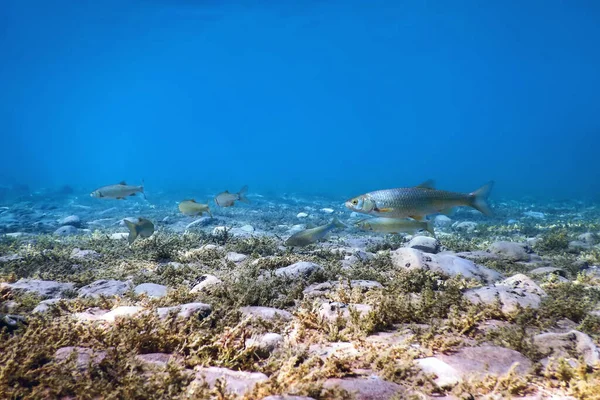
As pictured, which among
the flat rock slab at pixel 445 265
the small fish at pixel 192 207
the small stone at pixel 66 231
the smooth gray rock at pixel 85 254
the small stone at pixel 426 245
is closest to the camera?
the flat rock slab at pixel 445 265

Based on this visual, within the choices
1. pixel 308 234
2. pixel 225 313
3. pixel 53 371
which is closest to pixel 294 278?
pixel 308 234

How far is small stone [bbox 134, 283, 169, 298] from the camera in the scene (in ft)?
17.6

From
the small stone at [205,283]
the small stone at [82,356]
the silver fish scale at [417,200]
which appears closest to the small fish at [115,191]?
the small stone at [205,283]

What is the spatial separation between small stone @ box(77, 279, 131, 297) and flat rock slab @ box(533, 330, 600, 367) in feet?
20.4

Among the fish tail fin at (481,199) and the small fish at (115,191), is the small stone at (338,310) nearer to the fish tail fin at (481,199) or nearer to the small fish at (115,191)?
the fish tail fin at (481,199)

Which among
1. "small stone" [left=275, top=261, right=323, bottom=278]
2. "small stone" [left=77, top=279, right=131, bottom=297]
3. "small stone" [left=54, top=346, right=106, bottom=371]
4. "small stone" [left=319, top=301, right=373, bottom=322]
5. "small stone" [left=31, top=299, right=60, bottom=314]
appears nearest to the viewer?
"small stone" [left=54, top=346, right=106, bottom=371]

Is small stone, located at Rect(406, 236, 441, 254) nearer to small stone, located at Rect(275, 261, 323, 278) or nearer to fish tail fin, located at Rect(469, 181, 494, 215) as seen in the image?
fish tail fin, located at Rect(469, 181, 494, 215)

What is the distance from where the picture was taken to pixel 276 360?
322 cm

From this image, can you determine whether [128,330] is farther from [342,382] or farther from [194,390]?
[342,382]

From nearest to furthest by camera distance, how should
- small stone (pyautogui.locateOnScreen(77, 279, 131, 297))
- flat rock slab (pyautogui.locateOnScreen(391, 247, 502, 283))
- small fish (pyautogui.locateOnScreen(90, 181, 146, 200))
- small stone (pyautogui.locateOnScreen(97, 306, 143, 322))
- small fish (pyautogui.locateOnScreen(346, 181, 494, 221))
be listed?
small stone (pyautogui.locateOnScreen(97, 306, 143, 322)), small fish (pyautogui.locateOnScreen(346, 181, 494, 221)), small stone (pyautogui.locateOnScreen(77, 279, 131, 297)), flat rock slab (pyautogui.locateOnScreen(391, 247, 502, 283)), small fish (pyautogui.locateOnScreen(90, 181, 146, 200))

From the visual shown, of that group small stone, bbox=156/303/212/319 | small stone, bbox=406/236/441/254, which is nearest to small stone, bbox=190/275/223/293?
small stone, bbox=156/303/212/319

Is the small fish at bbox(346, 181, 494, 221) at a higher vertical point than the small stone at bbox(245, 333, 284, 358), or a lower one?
higher

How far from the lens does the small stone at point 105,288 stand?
5.52 meters

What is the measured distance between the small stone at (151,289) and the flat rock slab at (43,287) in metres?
1.36
